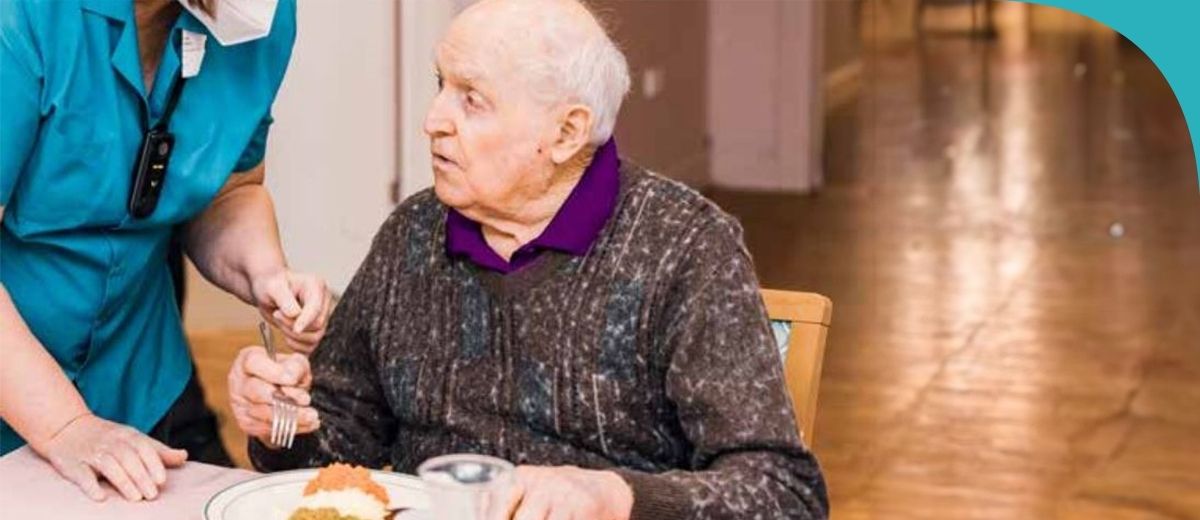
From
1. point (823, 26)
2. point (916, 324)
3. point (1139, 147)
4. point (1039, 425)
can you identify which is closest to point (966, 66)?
point (1139, 147)

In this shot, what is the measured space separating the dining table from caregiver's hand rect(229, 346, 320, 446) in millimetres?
67

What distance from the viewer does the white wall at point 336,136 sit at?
4.50 m

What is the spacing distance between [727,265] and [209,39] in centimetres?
74

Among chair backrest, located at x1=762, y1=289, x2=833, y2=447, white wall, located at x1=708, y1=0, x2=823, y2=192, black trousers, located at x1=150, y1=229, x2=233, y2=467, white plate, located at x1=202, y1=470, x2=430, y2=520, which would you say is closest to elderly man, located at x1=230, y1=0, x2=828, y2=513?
white plate, located at x1=202, y1=470, x2=430, y2=520

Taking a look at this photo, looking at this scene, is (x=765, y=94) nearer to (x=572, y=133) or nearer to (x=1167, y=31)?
(x=1167, y=31)

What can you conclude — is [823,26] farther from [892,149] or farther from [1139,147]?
[1139,147]

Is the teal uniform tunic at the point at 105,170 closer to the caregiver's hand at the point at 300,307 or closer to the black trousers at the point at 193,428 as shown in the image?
the black trousers at the point at 193,428

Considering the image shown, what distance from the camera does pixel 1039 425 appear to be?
18.0 feet

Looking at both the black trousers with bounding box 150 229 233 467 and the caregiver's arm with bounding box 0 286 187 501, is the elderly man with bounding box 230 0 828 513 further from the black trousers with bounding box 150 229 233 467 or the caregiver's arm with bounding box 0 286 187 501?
the black trousers with bounding box 150 229 233 467

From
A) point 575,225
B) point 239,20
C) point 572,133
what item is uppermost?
point 239,20

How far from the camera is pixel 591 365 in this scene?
2471 millimetres

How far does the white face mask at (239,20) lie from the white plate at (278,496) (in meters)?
0.59

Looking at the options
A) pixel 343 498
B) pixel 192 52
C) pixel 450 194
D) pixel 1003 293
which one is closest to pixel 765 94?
pixel 1003 293

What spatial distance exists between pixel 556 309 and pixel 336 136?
2.18 m
